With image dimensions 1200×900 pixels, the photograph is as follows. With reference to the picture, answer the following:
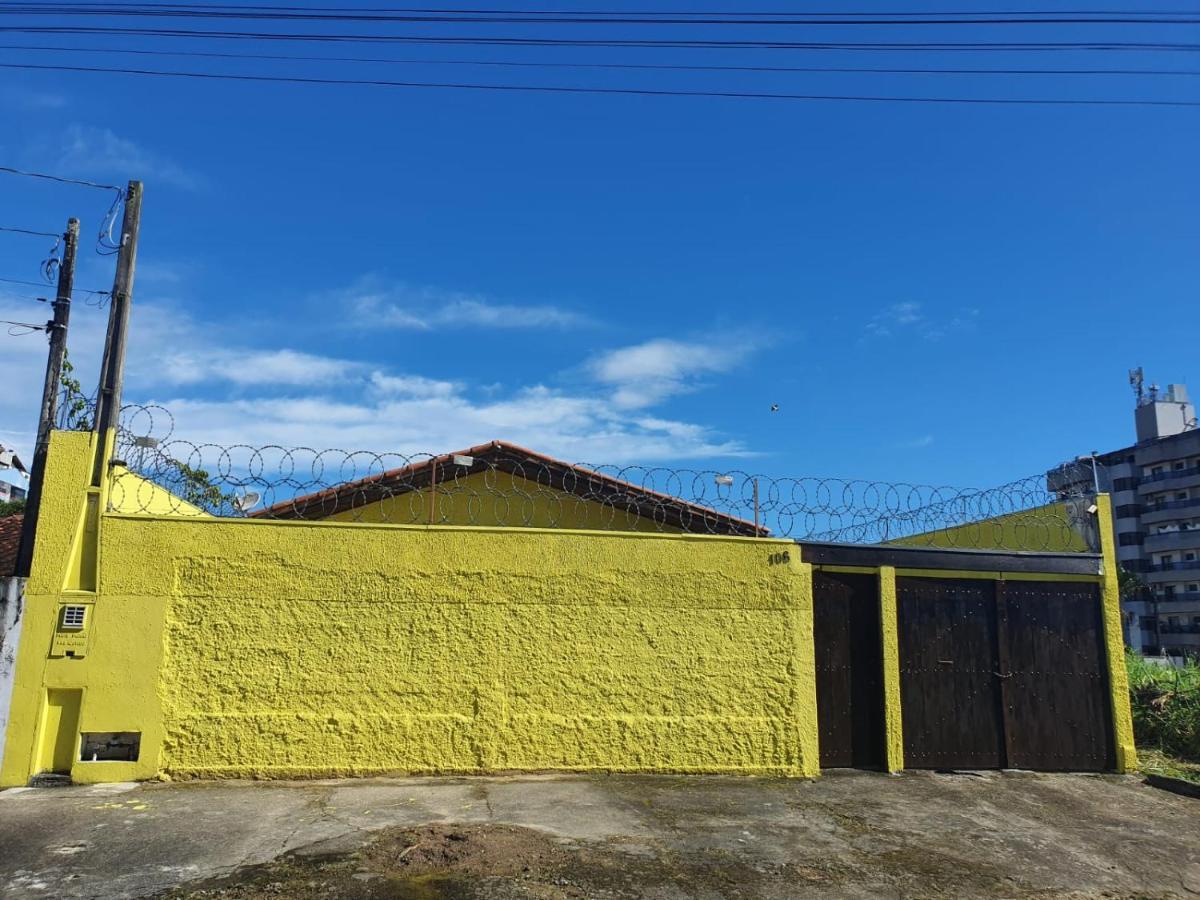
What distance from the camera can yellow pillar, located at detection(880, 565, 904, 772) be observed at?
8.72 meters

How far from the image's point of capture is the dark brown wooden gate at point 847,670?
877 centimetres

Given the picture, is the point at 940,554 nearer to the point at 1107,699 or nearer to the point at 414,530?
the point at 1107,699

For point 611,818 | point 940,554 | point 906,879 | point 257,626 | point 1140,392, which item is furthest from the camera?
point 1140,392

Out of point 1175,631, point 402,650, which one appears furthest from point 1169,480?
point 402,650

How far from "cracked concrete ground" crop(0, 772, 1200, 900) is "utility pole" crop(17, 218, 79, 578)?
221 cm

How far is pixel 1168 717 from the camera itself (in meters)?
10.8

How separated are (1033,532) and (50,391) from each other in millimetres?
11013

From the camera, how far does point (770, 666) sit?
338 inches

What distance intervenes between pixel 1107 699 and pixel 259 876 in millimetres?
8703

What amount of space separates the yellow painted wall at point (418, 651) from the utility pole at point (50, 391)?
29cm

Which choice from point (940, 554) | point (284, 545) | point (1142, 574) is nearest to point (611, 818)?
point (284, 545)

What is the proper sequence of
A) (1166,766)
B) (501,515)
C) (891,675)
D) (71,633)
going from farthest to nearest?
(501,515) < (1166,766) < (891,675) < (71,633)

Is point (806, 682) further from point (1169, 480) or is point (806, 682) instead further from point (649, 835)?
point (1169, 480)

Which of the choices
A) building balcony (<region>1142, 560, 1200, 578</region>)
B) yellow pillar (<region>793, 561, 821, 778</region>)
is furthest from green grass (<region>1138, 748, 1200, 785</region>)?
building balcony (<region>1142, 560, 1200, 578</region>)
